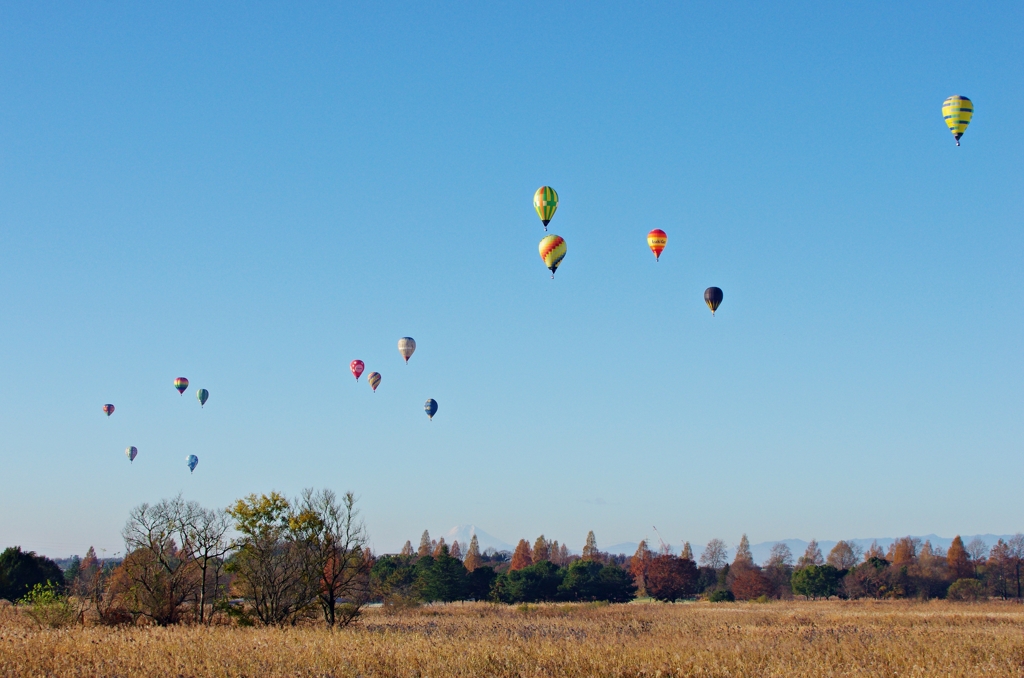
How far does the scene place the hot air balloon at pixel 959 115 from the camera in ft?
177

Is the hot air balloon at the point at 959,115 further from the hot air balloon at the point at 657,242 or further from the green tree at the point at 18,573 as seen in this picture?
the green tree at the point at 18,573

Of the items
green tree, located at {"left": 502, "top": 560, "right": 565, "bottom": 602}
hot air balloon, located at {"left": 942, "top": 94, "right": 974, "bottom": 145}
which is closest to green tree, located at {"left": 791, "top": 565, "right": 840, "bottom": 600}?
green tree, located at {"left": 502, "top": 560, "right": 565, "bottom": 602}

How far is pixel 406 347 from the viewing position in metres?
76.8

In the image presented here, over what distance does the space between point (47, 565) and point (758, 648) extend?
309ft

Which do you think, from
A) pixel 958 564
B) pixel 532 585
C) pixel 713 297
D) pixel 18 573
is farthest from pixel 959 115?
pixel 958 564

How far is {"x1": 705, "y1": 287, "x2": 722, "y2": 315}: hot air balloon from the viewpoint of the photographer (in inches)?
2470

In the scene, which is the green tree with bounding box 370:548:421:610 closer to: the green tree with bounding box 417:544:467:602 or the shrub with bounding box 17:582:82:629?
the green tree with bounding box 417:544:467:602

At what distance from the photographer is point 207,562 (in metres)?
45.4

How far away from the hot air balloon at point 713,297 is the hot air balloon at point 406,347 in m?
27.4

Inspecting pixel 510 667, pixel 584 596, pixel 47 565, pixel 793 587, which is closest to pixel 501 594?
pixel 584 596

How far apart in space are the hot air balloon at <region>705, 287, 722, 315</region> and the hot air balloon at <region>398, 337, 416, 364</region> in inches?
1080

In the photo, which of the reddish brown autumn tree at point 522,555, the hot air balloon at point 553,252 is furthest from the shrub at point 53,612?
the reddish brown autumn tree at point 522,555

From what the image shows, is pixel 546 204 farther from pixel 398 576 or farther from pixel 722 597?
pixel 722 597

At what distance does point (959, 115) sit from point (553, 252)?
27173 millimetres
